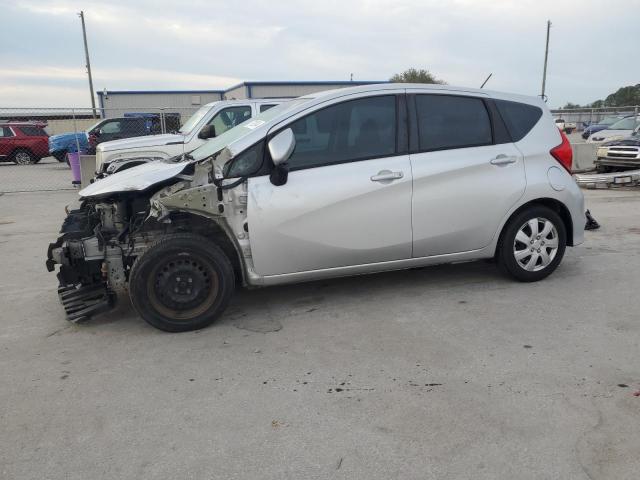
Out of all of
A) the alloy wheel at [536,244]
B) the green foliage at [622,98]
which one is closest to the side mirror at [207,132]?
the alloy wheel at [536,244]

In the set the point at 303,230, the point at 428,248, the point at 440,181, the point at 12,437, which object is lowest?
the point at 12,437

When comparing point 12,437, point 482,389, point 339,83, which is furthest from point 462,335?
point 339,83

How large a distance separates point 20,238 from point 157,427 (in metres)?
5.96

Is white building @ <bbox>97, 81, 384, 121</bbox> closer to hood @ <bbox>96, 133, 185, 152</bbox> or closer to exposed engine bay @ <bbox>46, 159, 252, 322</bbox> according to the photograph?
hood @ <bbox>96, 133, 185, 152</bbox>

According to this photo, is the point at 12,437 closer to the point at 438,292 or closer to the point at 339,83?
the point at 438,292

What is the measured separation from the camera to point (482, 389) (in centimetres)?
316

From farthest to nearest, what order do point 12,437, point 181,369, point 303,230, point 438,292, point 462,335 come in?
point 438,292, point 303,230, point 462,335, point 181,369, point 12,437

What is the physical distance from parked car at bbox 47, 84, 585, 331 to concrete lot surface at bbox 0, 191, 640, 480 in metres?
0.35

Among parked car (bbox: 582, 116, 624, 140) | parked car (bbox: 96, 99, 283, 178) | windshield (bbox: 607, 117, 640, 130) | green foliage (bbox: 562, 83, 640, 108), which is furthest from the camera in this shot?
green foliage (bbox: 562, 83, 640, 108)

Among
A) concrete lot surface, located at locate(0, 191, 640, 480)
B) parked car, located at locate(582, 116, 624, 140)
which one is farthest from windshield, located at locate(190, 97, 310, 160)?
parked car, located at locate(582, 116, 624, 140)

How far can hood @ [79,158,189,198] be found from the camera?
409 centimetres

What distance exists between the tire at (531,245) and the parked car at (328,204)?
1cm

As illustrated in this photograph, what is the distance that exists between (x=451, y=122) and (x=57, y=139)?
20324 mm

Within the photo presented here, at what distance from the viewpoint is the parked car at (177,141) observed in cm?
899
